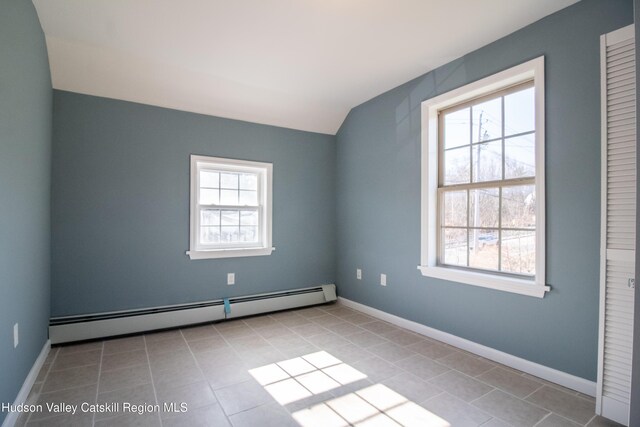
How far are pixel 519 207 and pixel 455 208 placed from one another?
1.89 ft

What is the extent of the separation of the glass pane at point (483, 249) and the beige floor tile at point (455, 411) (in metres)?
1.15

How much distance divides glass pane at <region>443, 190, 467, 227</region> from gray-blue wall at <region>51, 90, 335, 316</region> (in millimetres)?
1891

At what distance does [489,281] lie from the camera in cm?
252

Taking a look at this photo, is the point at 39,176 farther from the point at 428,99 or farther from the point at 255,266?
the point at 428,99

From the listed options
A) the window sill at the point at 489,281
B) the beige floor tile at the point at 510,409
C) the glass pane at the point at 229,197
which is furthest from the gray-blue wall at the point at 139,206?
the beige floor tile at the point at 510,409

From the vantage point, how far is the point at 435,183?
308cm

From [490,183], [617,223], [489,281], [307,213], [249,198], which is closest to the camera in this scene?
[617,223]

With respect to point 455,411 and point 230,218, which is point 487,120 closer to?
point 455,411

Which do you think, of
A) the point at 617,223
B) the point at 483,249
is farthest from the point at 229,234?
the point at 617,223

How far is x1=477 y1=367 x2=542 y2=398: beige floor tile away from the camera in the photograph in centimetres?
207

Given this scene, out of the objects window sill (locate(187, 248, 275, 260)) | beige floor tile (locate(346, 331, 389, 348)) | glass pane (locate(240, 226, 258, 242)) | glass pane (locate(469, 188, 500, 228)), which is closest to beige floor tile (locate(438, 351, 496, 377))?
beige floor tile (locate(346, 331, 389, 348))

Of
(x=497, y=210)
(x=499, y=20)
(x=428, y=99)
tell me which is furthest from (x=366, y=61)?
(x=497, y=210)

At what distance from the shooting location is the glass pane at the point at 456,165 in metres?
2.87

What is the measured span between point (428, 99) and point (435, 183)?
0.82m
